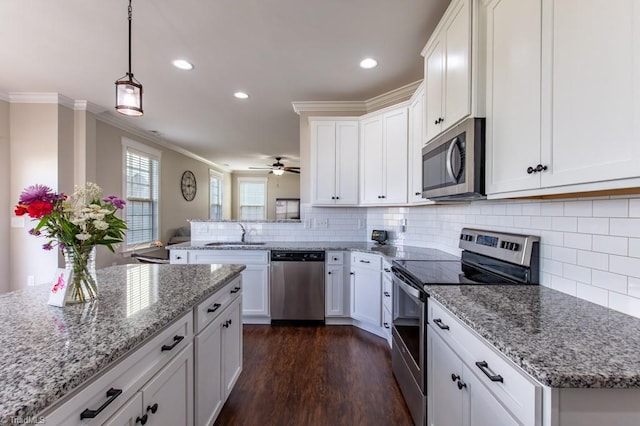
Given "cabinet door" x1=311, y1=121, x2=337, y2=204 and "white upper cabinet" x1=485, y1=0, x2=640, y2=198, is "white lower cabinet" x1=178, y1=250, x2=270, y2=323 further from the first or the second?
"white upper cabinet" x1=485, y1=0, x2=640, y2=198

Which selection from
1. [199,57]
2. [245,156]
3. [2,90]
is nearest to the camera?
[199,57]

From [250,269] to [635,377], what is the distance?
303cm

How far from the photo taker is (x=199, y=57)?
8.39 feet

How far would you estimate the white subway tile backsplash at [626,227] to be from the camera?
1042 mm

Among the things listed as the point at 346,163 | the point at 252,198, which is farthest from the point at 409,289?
the point at 252,198

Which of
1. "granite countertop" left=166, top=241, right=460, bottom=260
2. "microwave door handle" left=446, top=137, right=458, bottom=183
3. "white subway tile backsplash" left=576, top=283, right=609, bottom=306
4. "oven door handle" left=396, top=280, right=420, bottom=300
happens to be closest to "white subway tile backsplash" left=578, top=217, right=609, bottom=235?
"white subway tile backsplash" left=576, top=283, right=609, bottom=306

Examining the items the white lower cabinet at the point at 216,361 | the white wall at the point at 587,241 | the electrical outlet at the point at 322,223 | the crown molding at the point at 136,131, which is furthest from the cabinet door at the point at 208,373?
the crown molding at the point at 136,131

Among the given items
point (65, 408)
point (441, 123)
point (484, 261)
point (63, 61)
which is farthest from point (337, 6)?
point (63, 61)

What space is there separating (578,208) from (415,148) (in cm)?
155

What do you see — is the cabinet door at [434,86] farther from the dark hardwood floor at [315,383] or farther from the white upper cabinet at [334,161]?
the dark hardwood floor at [315,383]

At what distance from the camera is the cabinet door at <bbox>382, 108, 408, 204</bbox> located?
2.89 metres

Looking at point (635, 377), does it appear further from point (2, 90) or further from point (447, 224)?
point (2, 90)

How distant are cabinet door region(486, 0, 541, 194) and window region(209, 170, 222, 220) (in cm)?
762

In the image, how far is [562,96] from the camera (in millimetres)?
1007
